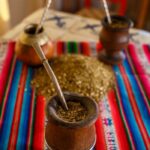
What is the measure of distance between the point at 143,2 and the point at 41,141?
1.61m

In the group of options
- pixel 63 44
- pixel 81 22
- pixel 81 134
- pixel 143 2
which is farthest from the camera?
pixel 143 2

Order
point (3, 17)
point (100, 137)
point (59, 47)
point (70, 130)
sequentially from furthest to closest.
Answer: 1. point (3, 17)
2. point (59, 47)
3. point (100, 137)
4. point (70, 130)

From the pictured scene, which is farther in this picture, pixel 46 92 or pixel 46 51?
pixel 46 51

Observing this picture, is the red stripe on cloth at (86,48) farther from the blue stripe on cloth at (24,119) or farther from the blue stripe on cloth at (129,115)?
the blue stripe on cloth at (24,119)

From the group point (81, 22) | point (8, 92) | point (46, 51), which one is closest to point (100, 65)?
point (46, 51)

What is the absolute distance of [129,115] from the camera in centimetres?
80

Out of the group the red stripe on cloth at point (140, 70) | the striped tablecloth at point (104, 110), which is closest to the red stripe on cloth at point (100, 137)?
the striped tablecloth at point (104, 110)

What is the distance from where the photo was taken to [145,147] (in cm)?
70

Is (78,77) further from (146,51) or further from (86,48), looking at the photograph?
(146,51)

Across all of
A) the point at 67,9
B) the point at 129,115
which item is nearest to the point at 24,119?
the point at 129,115

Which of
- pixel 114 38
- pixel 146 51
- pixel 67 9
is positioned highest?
pixel 114 38

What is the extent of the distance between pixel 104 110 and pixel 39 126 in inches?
7.5

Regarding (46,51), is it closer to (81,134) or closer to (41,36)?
(41,36)

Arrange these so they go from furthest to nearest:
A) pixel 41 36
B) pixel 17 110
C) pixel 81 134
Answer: pixel 41 36 → pixel 17 110 → pixel 81 134
